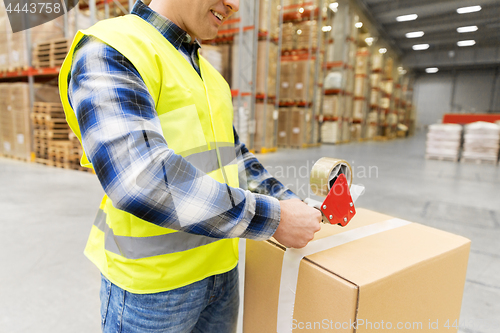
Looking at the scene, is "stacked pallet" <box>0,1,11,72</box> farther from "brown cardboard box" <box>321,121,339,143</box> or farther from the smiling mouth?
"brown cardboard box" <box>321,121,339,143</box>

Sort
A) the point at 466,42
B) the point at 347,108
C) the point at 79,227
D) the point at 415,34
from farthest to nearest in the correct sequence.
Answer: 1. the point at 466,42
2. the point at 415,34
3. the point at 347,108
4. the point at 79,227

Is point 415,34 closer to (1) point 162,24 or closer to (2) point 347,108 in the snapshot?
(2) point 347,108

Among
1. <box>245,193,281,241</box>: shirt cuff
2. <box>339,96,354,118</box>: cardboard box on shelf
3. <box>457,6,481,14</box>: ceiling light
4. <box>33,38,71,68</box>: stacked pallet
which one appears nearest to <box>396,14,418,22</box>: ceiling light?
<box>457,6,481,14</box>: ceiling light

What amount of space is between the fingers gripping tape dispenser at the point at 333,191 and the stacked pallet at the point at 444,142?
8535 mm

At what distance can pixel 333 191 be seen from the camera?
805 millimetres

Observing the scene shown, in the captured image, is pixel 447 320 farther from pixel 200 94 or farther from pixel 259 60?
pixel 259 60

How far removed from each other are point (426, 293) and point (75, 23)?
22.2 ft

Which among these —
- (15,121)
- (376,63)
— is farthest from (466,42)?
(15,121)

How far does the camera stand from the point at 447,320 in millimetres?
918

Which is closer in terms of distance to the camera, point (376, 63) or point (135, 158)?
point (135, 158)

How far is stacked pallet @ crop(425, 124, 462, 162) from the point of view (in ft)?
26.0

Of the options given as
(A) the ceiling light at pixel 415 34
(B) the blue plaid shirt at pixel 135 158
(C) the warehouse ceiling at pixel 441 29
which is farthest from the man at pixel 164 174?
(A) the ceiling light at pixel 415 34

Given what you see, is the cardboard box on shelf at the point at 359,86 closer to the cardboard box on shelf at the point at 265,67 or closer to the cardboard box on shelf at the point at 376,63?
the cardboard box on shelf at the point at 376,63

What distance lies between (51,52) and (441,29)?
19971 millimetres
